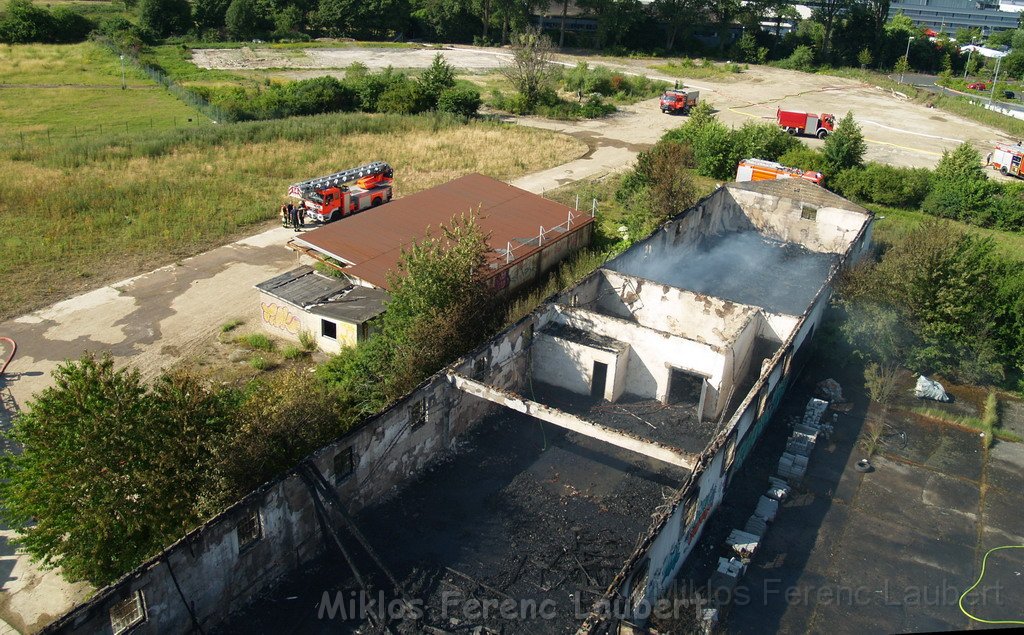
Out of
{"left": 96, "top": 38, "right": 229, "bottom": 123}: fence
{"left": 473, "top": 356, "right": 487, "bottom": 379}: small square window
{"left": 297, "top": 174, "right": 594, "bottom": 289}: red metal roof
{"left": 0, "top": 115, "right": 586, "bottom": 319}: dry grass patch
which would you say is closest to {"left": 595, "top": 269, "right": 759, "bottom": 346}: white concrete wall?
{"left": 297, "top": 174, "right": 594, "bottom": 289}: red metal roof

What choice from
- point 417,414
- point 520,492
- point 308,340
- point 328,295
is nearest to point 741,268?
point 328,295

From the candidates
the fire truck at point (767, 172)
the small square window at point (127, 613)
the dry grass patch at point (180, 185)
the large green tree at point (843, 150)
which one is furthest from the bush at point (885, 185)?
the small square window at point (127, 613)

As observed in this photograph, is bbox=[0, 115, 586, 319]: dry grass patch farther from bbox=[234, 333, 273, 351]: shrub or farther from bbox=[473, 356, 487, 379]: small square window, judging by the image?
bbox=[473, 356, 487, 379]: small square window

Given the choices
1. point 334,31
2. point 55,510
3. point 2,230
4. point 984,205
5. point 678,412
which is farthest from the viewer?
point 334,31

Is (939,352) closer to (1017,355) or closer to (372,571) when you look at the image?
(1017,355)

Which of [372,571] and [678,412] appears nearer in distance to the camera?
[372,571]

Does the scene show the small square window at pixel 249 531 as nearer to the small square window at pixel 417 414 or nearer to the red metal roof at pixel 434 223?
the small square window at pixel 417 414

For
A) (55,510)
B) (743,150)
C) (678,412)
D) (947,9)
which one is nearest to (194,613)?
(55,510)

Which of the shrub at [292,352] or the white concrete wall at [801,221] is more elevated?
the white concrete wall at [801,221]
